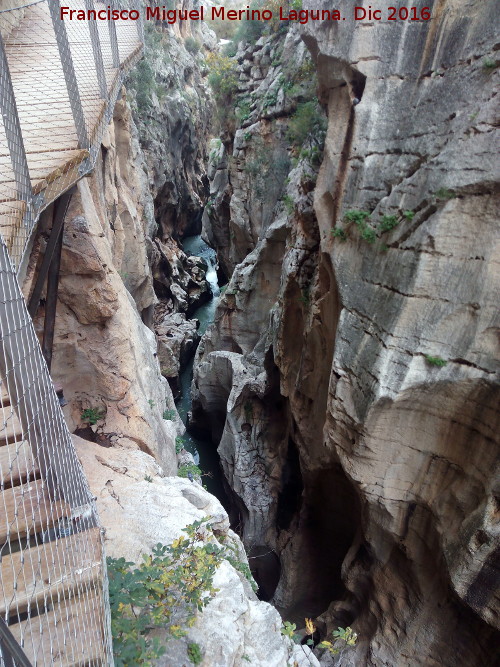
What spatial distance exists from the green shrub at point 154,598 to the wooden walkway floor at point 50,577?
0.32 meters

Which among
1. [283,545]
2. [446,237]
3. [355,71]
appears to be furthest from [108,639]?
[283,545]

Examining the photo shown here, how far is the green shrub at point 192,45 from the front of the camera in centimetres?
2386

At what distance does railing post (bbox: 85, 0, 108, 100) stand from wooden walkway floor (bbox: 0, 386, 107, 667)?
15.7 ft

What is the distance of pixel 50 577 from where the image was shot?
72.6 inches

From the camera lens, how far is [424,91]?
201 inches

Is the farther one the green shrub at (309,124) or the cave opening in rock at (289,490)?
the cave opening in rock at (289,490)

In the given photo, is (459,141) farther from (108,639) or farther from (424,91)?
(108,639)

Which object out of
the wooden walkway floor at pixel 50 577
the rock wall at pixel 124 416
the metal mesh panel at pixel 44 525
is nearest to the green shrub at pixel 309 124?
the rock wall at pixel 124 416

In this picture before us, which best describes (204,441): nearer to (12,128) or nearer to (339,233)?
(339,233)

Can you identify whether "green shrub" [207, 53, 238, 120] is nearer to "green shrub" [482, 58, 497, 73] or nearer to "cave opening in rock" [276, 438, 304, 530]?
"green shrub" [482, 58, 497, 73]

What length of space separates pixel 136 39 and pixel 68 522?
33.0ft

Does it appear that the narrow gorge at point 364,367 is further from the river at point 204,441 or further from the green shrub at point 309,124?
the river at point 204,441

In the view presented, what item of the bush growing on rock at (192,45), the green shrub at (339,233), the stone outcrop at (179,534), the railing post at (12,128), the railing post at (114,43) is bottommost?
the stone outcrop at (179,534)

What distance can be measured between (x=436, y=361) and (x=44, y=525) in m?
4.24
